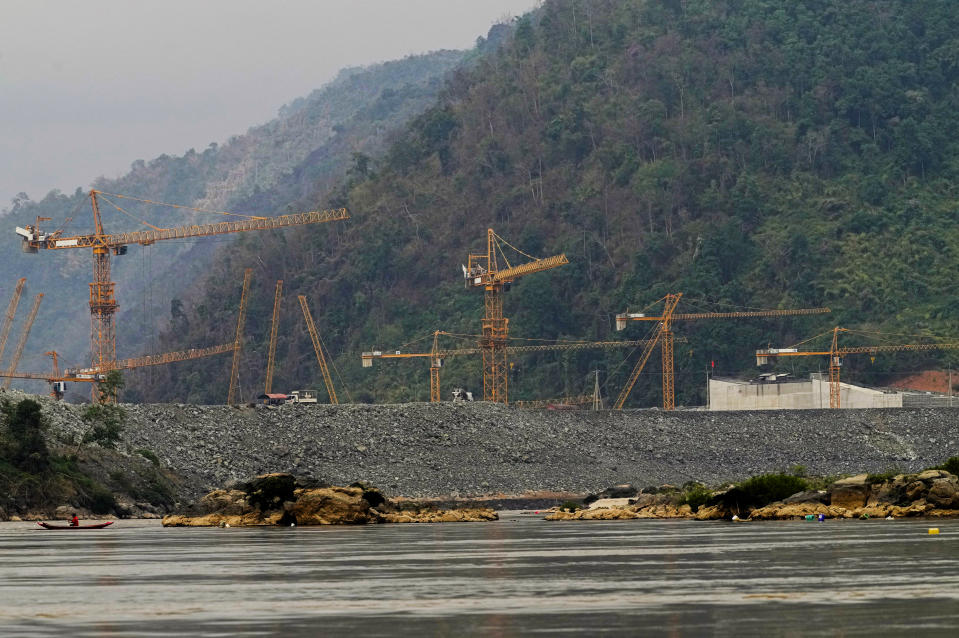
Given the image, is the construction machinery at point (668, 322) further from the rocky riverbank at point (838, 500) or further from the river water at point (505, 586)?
the river water at point (505, 586)

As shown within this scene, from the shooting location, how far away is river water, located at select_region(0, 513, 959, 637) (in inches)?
761

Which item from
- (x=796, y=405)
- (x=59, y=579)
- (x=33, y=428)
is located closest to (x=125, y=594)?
(x=59, y=579)

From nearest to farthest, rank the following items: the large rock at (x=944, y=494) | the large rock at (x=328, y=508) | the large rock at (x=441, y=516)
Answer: the large rock at (x=944, y=494) → the large rock at (x=328, y=508) → the large rock at (x=441, y=516)

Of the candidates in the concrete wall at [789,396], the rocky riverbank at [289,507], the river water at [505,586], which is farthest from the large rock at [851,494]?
the concrete wall at [789,396]

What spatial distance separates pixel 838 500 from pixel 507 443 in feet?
208

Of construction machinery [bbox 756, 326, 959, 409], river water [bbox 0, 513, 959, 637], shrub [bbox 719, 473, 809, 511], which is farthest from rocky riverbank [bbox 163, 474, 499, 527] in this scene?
construction machinery [bbox 756, 326, 959, 409]

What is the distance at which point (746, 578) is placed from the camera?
25.7 m

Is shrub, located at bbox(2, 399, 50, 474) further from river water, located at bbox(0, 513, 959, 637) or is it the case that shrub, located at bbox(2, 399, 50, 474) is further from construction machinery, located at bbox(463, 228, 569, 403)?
construction machinery, located at bbox(463, 228, 569, 403)

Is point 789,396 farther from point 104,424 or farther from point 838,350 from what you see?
point 104,424

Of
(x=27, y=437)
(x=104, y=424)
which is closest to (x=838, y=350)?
(x=104, y=424)

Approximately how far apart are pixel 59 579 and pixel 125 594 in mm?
4629

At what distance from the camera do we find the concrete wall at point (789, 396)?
157 meters

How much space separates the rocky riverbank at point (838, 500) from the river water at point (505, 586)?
6738mm

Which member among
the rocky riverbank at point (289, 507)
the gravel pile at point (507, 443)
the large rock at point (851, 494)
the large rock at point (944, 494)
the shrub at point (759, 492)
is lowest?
the gravel pile at point (507, 443)
